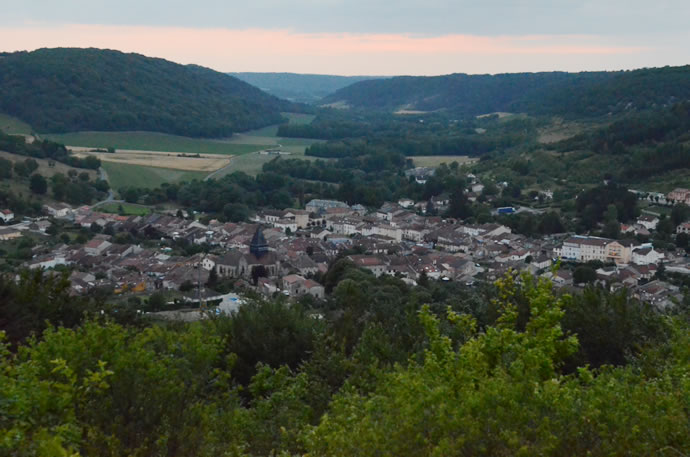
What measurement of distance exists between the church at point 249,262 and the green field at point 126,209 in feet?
46.3

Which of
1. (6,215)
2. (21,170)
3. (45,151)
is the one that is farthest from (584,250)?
(45,151)

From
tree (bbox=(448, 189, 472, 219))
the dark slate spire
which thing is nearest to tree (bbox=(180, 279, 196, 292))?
the dark slate spire

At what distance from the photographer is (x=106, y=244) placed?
3609 centimetres

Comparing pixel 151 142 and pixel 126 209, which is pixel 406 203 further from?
pixel 151 142

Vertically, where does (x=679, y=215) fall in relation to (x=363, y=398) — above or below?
below

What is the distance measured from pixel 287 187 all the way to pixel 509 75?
10327cm

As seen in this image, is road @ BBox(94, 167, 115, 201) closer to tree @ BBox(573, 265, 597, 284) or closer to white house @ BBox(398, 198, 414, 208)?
white house @ BBox(398, 198, 414, 208)

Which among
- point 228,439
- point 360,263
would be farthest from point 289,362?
point 360,263

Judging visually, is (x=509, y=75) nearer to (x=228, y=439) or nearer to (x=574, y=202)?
(x=574, y=202)

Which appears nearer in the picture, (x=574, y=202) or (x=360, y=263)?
(x=360, y=263)

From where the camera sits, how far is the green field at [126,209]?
4649 centimetres

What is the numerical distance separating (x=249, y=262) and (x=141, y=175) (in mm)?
27092

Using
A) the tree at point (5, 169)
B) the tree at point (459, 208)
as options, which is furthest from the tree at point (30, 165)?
the tree at point (459, 208)

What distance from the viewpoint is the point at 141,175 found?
57.6 meters
